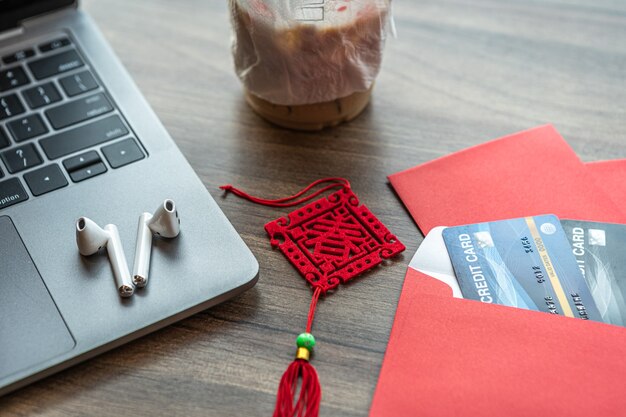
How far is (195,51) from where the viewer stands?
2.70ft

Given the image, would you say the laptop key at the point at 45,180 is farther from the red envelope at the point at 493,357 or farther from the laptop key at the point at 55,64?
the red envelope at the point at 493,357

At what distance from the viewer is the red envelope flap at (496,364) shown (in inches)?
20.2

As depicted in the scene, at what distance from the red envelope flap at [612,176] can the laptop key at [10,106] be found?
1.85 feet

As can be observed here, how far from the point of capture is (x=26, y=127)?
26.1 inches

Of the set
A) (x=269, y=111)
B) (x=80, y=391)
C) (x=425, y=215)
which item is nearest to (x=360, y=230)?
(x=425, y=215)

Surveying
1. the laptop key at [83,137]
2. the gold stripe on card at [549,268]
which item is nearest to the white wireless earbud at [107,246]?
the laptop key at [83,137]

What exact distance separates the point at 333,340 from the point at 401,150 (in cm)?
24

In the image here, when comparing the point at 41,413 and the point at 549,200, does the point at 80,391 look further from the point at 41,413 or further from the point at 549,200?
the point at 549,200

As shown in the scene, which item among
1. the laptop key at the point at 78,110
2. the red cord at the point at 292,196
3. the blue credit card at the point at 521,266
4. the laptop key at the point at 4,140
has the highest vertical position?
the laptop key at the point at 78,110

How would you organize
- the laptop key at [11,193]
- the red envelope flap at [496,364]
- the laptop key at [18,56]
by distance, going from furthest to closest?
the laptop key at [18,56] → the laptop key at [11,193] → the red envelope flap at [496,364]

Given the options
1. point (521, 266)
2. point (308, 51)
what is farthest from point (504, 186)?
point (308, 51)

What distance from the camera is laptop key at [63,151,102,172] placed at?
0.64 meters

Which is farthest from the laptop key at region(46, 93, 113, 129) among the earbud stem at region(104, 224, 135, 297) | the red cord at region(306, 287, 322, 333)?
the red cord at region(306, 287, 322, 333)

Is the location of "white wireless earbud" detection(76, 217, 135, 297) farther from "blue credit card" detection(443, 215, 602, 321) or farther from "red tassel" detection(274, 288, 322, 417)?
"blue credit card" detection(443, 215, 602, 321)
